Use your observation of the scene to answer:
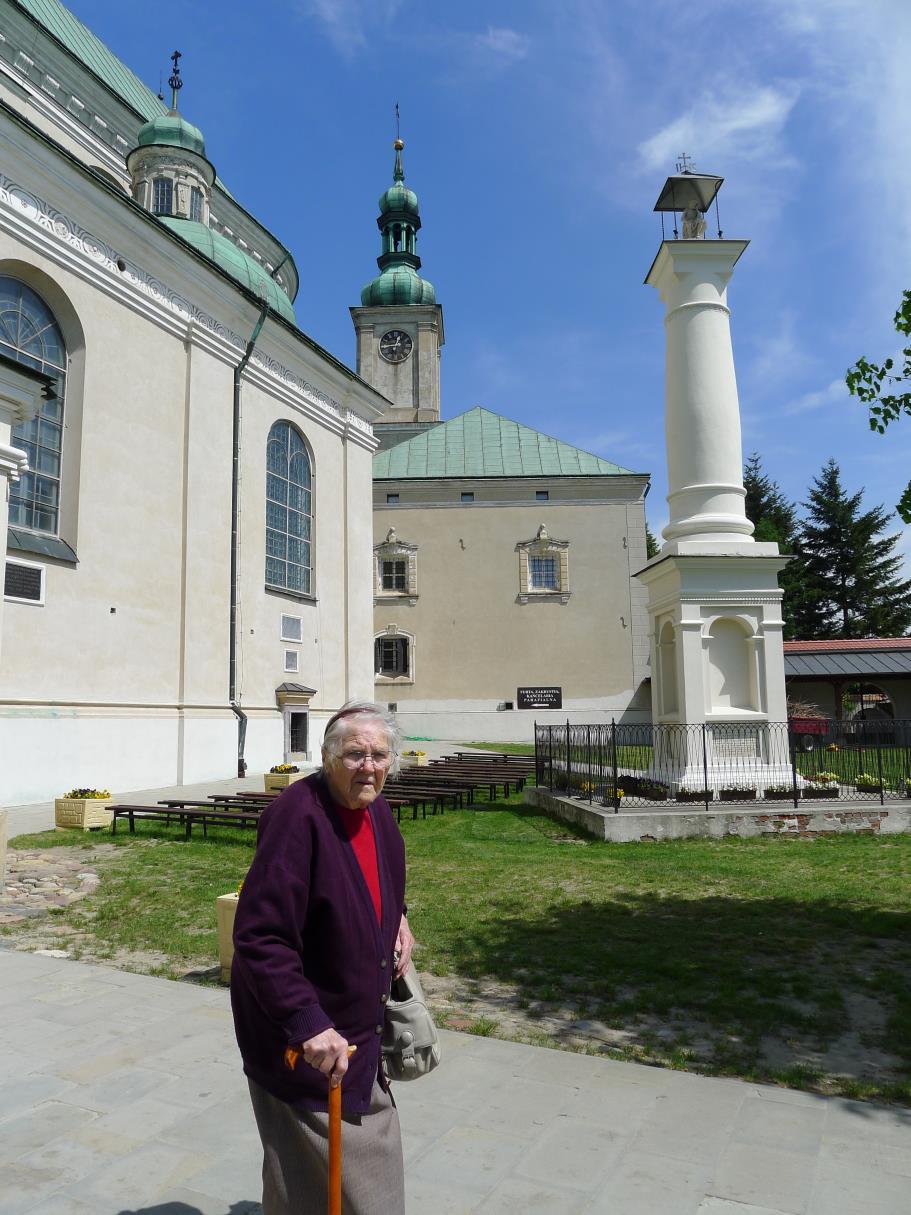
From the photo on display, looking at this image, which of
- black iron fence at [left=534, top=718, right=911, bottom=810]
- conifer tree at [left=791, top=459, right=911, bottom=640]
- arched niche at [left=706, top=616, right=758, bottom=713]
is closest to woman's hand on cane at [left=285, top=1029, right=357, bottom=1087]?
black iron fence at [left=534, top=718, right=911, bottom=810]

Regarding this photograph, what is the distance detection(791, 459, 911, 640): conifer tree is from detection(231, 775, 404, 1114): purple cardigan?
2171 inches

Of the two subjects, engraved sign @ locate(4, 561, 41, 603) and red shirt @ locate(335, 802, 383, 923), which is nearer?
red shirt @ locate(335, 802, 383, 923)

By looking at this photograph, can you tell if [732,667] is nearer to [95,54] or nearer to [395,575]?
[395,575]

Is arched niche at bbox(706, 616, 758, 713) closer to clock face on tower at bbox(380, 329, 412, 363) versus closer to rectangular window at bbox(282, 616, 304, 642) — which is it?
rectangular window at bbox(282, 616, 304, 642)

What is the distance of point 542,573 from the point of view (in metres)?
39.6

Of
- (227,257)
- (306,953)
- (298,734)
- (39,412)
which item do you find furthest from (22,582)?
(306,953)

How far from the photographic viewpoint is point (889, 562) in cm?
5500

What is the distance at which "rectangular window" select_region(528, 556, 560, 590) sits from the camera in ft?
129

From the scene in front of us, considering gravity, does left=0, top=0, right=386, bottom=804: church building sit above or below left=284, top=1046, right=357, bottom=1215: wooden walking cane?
above

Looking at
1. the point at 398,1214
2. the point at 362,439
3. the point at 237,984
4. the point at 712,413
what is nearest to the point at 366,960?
the point at 237,984

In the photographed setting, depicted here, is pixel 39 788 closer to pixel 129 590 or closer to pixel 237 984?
pixel 129 590

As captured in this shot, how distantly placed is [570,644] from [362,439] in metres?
14.1

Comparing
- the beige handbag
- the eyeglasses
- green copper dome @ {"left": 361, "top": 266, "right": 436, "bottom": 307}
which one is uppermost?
green copper dome @ {"left": 361, "top": 266, "right": 436, "bottom": 307}

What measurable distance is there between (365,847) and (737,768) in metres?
11.6
